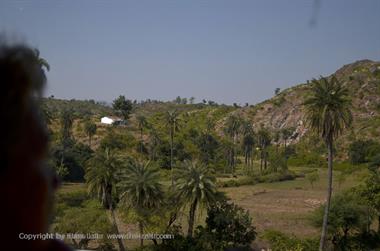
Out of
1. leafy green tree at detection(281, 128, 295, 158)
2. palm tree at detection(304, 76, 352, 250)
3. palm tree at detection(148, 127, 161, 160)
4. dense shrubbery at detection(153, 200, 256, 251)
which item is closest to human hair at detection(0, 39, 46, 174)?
dense shrubbery at detection(153, 200, 256, 251)

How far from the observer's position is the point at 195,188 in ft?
119

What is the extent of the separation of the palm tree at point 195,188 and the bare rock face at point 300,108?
9260cm

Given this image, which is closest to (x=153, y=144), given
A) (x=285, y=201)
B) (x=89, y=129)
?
(x=89, y=129)

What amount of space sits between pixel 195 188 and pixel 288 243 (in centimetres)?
869

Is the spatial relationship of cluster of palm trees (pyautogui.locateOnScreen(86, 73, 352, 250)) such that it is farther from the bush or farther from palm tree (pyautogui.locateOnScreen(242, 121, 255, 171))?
palm tree (pyautogui.locateOnScreen(242, 121, 255, 171))

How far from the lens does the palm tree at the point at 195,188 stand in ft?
119

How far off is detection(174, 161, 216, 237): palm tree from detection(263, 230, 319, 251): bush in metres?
6.28

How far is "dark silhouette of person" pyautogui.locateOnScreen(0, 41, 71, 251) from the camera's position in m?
1.64

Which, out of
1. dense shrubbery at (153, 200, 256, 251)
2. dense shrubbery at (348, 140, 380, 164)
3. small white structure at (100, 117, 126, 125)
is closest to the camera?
dense shrubbery at (153, 200, 256, 251)

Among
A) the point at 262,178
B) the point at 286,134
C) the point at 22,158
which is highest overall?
the point at 286,134

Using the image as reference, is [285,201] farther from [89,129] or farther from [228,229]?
[89,129]

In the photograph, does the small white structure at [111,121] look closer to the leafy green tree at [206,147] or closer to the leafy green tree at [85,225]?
the leafy green tree at [206,147]

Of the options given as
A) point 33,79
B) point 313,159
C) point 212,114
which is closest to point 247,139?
point 313,159

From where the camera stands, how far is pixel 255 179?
89250mm
